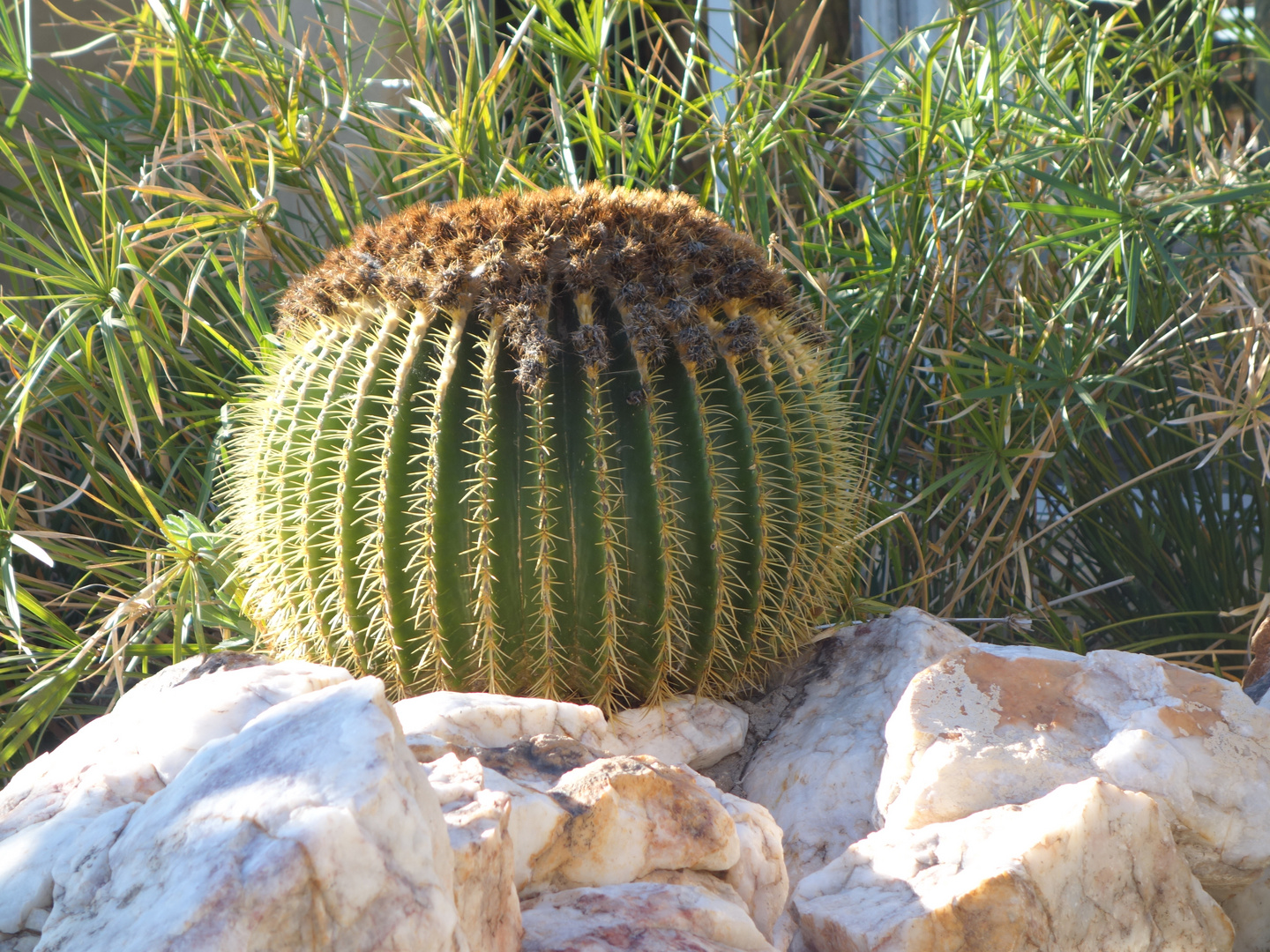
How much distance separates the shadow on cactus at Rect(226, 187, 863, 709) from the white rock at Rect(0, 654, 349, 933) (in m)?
0.15

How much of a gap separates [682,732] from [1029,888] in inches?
19.3

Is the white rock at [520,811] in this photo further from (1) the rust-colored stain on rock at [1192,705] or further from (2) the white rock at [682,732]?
(1) the rust-colored stain on rock at [1192,705]

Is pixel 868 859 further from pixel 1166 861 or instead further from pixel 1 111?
pixel 1 111

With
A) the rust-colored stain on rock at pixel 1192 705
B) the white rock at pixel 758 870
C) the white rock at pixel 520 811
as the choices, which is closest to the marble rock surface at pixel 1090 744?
the rust-colored stain on rock at pixel 1192 705

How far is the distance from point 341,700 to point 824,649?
886 mm

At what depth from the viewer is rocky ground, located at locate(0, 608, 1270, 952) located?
676 millimetres

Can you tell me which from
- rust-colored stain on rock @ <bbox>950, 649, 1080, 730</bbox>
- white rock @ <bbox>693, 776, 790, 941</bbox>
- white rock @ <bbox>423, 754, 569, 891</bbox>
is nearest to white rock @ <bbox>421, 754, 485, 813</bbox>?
white rock @ <bbox>423, 754, 569, 891</bbox>

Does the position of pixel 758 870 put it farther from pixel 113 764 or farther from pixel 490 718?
pixel 113 764

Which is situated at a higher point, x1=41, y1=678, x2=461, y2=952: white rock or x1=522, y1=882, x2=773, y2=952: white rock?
x1=41, y1=678, x2=461, y2=952: white rock

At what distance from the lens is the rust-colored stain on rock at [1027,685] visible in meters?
1.20

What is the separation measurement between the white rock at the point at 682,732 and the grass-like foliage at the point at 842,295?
1.67 feet

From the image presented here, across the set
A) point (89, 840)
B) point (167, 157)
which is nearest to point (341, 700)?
point (89, 840)

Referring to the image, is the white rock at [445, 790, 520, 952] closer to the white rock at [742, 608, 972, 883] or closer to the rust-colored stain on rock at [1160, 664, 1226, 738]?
the white rock at [742, 608, 972, 883]

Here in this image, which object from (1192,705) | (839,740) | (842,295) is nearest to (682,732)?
(839,740)
